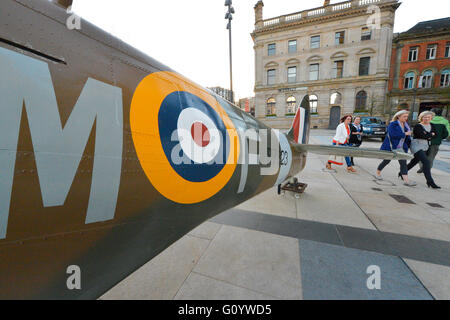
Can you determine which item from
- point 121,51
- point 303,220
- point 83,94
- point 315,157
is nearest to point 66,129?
point 83,94

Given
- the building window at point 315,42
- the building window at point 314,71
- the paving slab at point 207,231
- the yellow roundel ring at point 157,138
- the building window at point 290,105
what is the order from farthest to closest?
the building window at point 290,105 < the building window at point 314,71 < the building window at point 315,42 < the paving slab at point 207,231 < the yellow roundel ring at point 157,138

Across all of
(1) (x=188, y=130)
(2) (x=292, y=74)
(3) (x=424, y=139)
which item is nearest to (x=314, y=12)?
(2) (x=292, y=74)

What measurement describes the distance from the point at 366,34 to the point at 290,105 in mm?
11735

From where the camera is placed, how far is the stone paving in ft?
5.41

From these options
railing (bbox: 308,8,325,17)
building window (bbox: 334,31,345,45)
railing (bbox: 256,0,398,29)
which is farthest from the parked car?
railing (bbox: 308,8,325,17)

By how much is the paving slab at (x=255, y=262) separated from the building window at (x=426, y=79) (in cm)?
3450

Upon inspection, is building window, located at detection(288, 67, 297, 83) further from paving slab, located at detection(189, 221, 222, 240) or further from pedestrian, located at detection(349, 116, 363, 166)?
paving slab, located at detection(189, 221, 222, 240)

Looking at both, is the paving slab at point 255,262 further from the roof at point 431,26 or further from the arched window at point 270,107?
the roof at point 431,26

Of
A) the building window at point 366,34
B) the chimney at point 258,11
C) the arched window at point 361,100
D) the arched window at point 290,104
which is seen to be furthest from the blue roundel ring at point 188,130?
the chimney at point 258,11

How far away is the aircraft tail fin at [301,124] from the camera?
4535 millimetres

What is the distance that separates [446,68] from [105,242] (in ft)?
124

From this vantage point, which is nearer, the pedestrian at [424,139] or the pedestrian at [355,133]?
the pedestrian at [424,139]

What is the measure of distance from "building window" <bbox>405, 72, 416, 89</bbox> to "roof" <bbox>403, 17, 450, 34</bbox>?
17.1ft

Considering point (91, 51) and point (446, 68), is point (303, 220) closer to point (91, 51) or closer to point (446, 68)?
point (91, 51)
